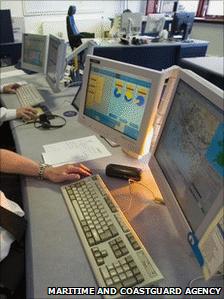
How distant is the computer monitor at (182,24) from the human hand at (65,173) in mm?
3519

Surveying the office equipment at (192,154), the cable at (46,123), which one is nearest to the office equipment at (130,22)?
the cable at (46,123)

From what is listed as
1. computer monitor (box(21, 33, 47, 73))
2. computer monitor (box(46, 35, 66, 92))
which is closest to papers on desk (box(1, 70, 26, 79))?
computer monitor (box(21, 33, 47, 73))

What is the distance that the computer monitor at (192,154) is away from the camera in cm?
62

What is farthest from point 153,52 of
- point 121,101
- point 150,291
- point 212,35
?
point 150,291

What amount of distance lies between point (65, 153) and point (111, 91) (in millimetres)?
365

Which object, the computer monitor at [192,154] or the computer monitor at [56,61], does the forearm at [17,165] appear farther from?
the computer monitor at [56,61]

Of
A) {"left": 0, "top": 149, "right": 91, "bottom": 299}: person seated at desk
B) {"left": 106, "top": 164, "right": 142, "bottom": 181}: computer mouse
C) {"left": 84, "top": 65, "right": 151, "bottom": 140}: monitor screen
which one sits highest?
{"left": 84, "top": 65, "right": 151, "bottom": 140}: monitor screen

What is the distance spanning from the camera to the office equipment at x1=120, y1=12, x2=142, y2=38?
12.3 feet

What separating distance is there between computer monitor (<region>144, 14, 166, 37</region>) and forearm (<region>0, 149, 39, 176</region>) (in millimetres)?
3645

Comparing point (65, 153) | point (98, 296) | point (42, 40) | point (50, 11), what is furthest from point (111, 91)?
point (50, 11)

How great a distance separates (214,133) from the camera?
2.06 ft

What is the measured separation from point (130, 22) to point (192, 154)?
3.51 metres

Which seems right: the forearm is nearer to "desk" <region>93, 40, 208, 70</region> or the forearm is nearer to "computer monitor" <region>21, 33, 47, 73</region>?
"computer monitor" <region>21, 33, 47, 73</region>

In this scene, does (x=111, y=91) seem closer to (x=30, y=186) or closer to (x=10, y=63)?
(x=30, y=186)
